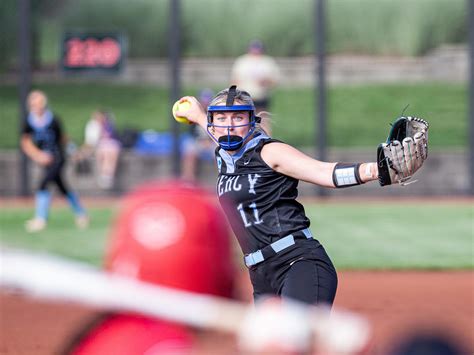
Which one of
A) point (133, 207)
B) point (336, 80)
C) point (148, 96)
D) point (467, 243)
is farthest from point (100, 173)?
point (133, 207)

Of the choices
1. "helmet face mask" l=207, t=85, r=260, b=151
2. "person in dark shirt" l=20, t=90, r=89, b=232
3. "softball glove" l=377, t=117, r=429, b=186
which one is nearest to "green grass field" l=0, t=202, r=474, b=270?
"person in dark shirt" l=20, t=90, r=89, b=232

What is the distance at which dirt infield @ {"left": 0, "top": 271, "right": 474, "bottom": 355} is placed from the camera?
24.8ft

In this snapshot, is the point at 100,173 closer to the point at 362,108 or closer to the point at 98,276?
the point at 362,108

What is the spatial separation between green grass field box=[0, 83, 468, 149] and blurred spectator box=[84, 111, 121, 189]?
0.36 meters

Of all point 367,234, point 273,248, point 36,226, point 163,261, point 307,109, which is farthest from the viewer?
point 307,109

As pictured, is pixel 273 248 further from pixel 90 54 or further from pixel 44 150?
pixel 90 54

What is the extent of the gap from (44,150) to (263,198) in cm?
952

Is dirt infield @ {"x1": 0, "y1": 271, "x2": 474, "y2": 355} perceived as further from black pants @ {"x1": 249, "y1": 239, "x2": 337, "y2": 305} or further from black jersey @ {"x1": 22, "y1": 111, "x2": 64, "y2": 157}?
black jersey @ {"x1": 22, "y1": 111, "x2": 64, "y2": 157}

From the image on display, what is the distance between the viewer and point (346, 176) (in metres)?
4.49

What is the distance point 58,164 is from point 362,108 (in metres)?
8.11

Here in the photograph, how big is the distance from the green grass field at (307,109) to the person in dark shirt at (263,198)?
14.2 metres

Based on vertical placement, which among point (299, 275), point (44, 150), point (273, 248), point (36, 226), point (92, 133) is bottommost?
point (36, 226)

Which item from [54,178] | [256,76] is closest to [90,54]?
[256,76]

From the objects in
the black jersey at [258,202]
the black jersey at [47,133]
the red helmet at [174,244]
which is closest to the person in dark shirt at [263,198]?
the black jersey at [258,202]
